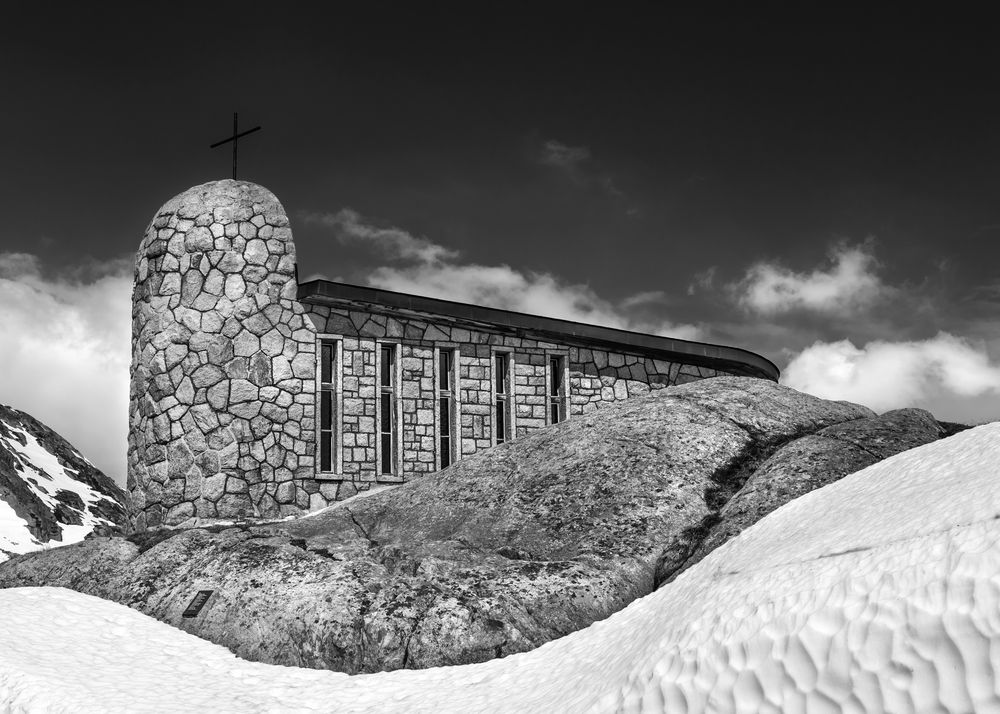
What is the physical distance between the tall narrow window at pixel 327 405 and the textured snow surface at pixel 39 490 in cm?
896

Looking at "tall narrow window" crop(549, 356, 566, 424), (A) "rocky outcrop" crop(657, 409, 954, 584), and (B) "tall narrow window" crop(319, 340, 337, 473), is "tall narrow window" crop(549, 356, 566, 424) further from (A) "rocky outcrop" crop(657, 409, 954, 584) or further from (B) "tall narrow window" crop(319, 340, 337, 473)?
(A) "rocky outcrop" crop(657, 409, 954, 584)

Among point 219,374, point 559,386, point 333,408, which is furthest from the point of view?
point 559,386

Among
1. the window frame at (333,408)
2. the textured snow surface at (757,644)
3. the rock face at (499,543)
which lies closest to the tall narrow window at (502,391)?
the window frame at (333,408)

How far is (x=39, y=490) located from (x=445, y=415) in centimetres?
1457

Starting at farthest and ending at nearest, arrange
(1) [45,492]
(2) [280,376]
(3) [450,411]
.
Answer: (1) [45,492] < (3) [450,411] < (2) [280,376]

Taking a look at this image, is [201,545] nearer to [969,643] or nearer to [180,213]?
[969,643]

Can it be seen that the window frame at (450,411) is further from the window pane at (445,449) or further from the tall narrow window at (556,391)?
the tall narrow window at (556,391)

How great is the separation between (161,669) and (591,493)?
2506mm

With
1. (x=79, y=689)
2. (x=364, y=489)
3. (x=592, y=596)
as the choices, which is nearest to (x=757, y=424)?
(x=592, y=596)

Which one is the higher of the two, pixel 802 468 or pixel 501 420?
pixel 501 420

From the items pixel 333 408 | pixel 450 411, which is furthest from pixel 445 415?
pixel 333 408

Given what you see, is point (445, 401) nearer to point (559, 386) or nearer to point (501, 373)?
point (501, 373)

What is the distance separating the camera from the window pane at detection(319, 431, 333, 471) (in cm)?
1160

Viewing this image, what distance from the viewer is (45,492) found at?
75.0 feet
